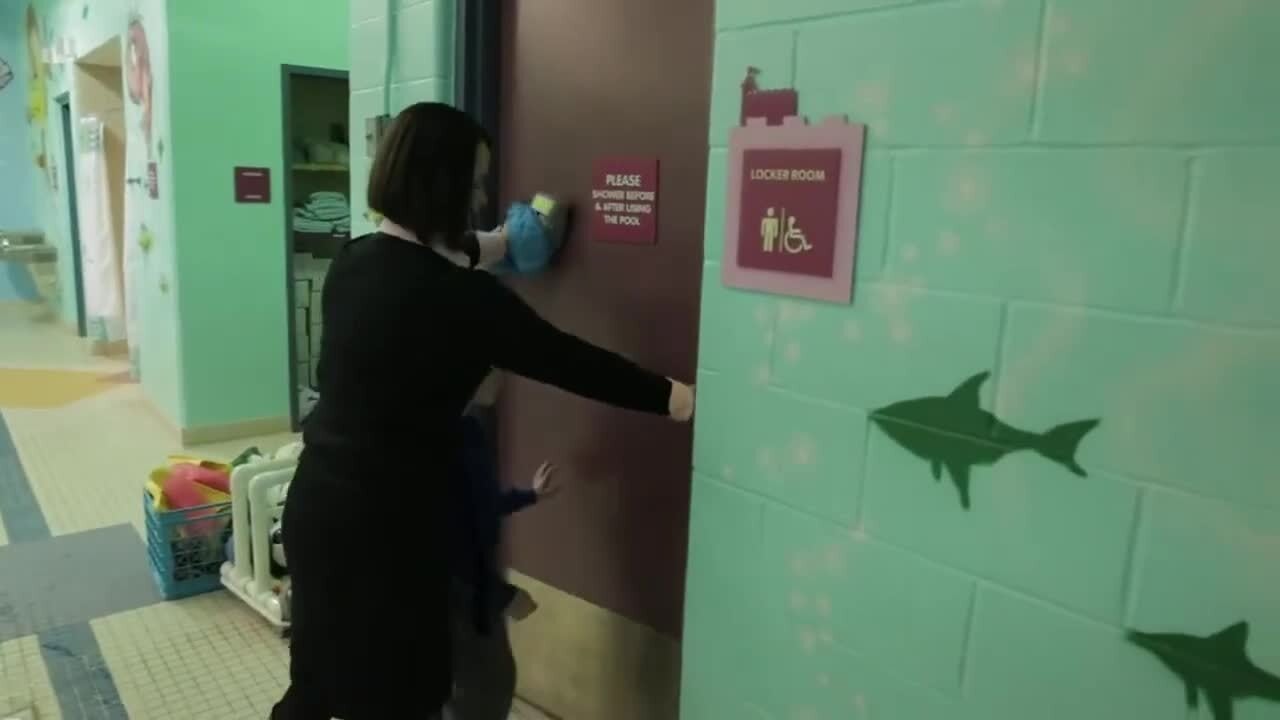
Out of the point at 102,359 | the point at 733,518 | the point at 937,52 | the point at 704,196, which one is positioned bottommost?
the point at 102,359

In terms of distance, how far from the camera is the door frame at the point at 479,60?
1904 millimetres

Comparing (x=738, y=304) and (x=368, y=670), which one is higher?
(x=738, y=304)

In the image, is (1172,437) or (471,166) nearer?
(1172,437)

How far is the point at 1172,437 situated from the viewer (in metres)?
0.89

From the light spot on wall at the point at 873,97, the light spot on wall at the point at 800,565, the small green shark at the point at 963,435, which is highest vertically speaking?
the light spot on wall at the point at 873,97

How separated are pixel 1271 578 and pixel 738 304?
712 mm

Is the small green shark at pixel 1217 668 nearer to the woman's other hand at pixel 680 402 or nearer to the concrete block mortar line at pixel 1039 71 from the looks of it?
the concrete block mortar line at pixel 1039 71

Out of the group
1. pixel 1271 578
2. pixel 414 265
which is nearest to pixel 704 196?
pixel 414 265

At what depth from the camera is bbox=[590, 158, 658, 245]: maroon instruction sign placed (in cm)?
166

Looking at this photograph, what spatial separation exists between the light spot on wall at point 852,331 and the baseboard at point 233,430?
391cm

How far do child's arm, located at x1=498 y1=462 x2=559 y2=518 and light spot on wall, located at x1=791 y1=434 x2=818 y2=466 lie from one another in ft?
2.01

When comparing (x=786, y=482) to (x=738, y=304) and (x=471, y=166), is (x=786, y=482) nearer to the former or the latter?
(x=738, y=304)

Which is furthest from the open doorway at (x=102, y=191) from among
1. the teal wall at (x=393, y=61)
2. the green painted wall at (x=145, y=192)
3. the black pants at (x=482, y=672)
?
the black pants at (x=482, y=672)

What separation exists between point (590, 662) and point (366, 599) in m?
0.65
